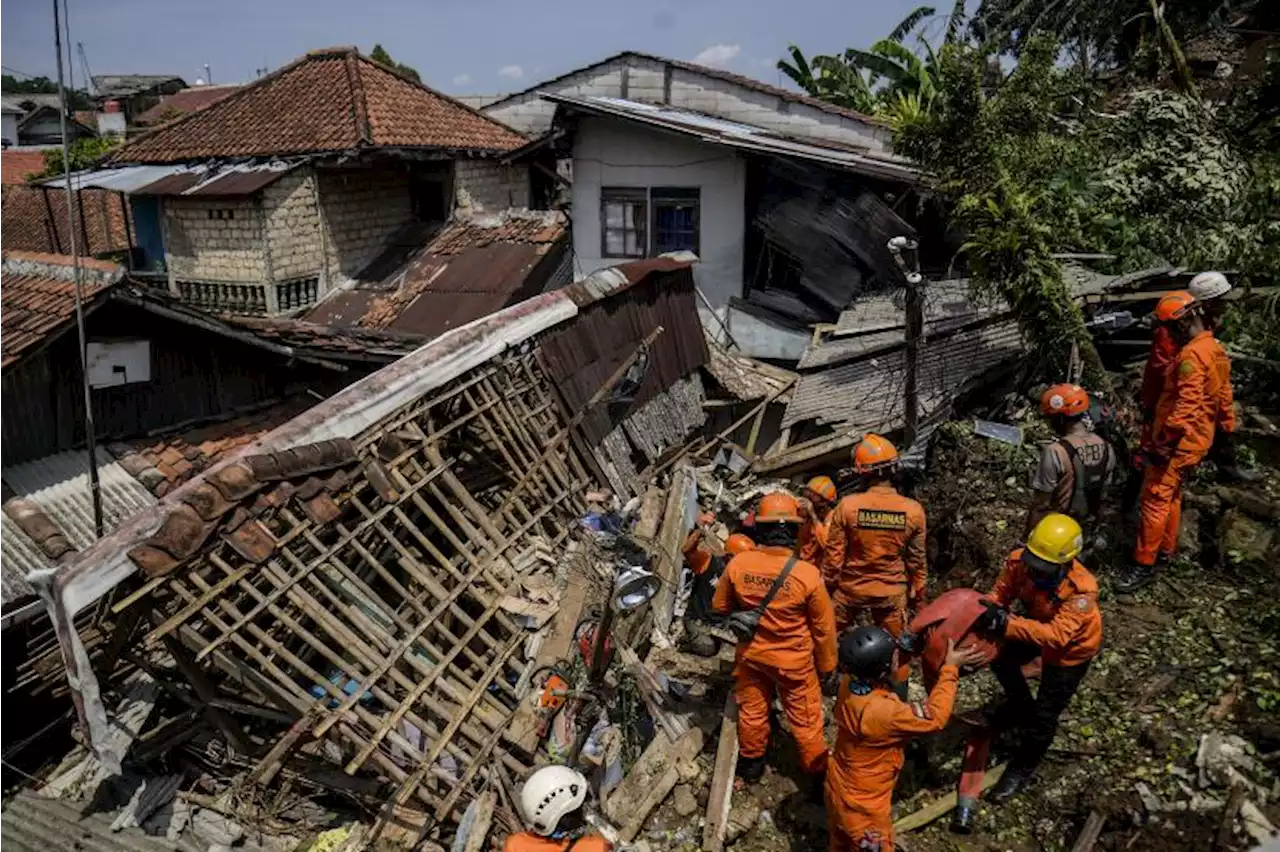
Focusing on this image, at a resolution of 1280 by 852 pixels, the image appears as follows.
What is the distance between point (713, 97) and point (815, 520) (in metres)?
14.5

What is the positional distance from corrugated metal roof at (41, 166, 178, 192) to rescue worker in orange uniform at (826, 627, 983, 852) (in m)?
16.7

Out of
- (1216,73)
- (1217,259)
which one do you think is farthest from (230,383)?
(1216,73)

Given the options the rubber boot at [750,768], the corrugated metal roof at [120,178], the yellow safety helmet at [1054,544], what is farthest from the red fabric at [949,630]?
the corrugated metal roof at [120,178]

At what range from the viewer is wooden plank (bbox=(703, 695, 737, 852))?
16.9ft

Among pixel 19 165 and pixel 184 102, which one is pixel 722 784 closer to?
pixel 19 165

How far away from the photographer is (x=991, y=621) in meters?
4.65

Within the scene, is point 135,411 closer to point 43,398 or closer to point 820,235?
point 43,398

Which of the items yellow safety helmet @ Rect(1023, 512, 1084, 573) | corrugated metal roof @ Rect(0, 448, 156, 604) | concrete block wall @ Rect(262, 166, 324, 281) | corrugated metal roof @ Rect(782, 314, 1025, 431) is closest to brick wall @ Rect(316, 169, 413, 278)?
concrete block wall @ Rect(262, 166, 324, 281)

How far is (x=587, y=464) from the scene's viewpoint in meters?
8.96

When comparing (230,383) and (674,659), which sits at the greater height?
(230,383)

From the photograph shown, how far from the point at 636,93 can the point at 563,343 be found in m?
13.4

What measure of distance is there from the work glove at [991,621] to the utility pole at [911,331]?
426cm

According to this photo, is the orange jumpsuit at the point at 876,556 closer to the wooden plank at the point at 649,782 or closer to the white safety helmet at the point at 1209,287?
the wooden plank at the point at 649,782

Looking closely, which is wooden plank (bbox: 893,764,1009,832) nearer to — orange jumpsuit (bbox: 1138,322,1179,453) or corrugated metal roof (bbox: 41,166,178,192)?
orange jumpsuit (bbox: 1138,322,1179,453)
